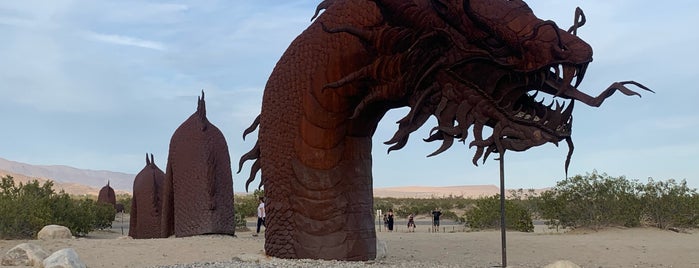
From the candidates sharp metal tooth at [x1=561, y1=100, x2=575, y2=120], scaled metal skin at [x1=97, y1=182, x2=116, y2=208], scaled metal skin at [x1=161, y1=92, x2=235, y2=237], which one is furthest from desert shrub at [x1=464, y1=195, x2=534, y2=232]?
sharp metal tooth at [x1=561, y1=100, x2=575, y2=120]

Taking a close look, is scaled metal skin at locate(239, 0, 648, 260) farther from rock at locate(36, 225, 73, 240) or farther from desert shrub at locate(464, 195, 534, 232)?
desert shrub at locate(464, 195, 534, 232)

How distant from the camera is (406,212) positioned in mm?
43781

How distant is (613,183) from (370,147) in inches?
549

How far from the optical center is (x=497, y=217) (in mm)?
23031

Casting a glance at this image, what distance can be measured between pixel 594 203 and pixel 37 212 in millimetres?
14639

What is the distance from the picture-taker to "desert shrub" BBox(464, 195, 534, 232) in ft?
72.7

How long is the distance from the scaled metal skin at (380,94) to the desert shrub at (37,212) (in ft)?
36.6

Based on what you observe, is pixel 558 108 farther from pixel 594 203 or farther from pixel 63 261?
pixel 594 203

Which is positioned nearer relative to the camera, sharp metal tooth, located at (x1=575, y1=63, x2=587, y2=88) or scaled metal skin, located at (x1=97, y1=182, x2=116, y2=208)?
sharp metal tooth, located at (x1=575, y1=63, x2=587, y2=88)

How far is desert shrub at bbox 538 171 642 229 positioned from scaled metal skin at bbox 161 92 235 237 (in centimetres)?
1033

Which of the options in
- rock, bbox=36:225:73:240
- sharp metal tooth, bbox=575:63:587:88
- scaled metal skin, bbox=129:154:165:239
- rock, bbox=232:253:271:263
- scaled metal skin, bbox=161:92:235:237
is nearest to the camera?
sharp metal tooth, bbox=575:63:587:88

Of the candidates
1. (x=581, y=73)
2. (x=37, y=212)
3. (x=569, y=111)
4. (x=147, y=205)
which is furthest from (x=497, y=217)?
(x=581, y=73)

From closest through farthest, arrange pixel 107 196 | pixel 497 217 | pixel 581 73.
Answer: pixel 581 73 → pixel 497 217 → pixel 107 196

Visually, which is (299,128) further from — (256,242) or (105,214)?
(105,214)
